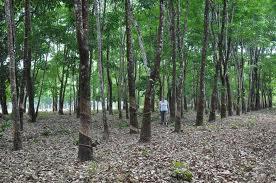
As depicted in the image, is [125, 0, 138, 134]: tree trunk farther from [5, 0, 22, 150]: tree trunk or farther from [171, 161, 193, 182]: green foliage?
[171, 161, 193, 182]: green foliage

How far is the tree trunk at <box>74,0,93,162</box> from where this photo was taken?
12094mm

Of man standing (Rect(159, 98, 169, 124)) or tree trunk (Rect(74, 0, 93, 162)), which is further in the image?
man standing (Rect(159, 98, 169, 124))

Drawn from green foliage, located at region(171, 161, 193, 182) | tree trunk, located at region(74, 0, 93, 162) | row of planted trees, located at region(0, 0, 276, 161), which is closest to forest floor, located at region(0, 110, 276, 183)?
green foliage, located at region(171, 161, 193, 182)

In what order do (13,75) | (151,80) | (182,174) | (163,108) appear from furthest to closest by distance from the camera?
(163,108), (151,80), (13,75), (182,174)

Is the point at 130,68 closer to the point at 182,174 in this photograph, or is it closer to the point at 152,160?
the point at 152,160

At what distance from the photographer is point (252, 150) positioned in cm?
1494

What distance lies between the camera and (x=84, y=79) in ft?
40.1

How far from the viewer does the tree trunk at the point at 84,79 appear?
12094mm

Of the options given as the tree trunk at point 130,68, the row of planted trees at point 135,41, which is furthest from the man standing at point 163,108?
the tree trunk at point 130,68

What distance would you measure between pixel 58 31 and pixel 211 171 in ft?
69.3

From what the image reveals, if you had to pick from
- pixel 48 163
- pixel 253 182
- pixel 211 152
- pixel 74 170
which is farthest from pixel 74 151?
pixel 253 182

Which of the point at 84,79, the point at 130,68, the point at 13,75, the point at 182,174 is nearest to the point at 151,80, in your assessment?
the point at 84,79

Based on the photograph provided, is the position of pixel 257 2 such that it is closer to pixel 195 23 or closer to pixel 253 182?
pixel 195 23

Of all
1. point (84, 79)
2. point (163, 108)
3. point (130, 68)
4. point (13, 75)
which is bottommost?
point (163, 108)
